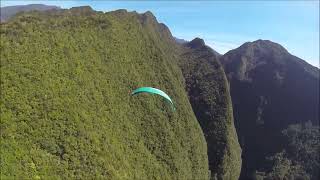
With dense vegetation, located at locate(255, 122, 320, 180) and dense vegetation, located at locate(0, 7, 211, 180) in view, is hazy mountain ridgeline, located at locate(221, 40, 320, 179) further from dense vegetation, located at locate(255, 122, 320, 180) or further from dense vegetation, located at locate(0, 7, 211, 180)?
dense vegetation, located at locate(0, 7, 211, 180)

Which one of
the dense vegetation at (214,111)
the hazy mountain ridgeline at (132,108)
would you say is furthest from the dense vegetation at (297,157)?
the dense vegetation at (214,111)

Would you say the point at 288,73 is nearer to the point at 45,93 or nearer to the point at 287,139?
the point at 287,139

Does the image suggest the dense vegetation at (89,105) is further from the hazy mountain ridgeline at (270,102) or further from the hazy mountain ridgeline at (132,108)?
the hazy mountain ridgeline at (270,102)

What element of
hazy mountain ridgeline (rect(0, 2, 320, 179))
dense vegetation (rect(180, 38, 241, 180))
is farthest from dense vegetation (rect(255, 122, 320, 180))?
dense vegetation (rect(180, 38, 241, 180))

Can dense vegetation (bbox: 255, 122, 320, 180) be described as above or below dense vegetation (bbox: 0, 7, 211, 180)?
below

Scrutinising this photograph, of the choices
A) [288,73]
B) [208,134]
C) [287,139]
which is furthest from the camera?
[288,73]

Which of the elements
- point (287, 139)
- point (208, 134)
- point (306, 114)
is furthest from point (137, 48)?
point (306, 114)

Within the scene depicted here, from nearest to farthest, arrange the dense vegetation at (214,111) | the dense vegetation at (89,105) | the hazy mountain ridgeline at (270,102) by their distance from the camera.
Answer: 1. the dense vegetation at (89,105)
2. the dense vegetation at (214,111)
3. the hazy mountain ridgeline at (270,102)
